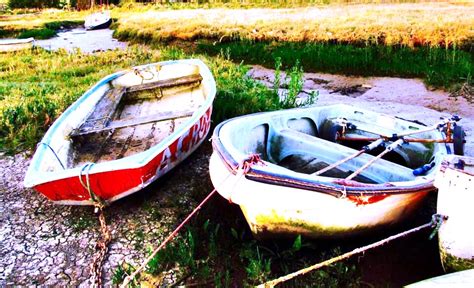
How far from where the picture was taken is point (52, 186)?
3.48 meters

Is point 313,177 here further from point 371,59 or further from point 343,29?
point 343,29

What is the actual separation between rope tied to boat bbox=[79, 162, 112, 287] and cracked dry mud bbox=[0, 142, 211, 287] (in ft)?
0.13

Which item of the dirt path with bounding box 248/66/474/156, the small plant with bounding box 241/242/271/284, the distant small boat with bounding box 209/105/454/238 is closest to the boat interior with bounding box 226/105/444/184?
the distant small boat with bounding box 209/105/454/238

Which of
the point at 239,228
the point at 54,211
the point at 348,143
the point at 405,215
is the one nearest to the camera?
the point at 405,215

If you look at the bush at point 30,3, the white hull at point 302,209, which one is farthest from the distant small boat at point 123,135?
the bush at point 30,3

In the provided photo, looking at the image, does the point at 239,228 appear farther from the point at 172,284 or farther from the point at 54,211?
the point at 54,211

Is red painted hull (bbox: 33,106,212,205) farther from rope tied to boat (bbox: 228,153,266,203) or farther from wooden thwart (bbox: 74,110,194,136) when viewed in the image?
rope tied to boat (bbox: 228,153,266,203)

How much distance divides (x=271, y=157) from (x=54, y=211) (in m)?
1.97

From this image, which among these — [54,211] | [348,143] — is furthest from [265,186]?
[54,211]

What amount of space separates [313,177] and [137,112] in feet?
11.3

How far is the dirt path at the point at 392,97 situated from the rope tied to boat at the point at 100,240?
4.13 meters

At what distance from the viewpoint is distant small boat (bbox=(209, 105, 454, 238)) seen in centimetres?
284

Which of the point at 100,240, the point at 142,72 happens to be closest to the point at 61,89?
the point at 142,72

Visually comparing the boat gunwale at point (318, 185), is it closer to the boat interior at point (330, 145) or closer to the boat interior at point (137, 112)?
the boat interior at point (330, 145)
